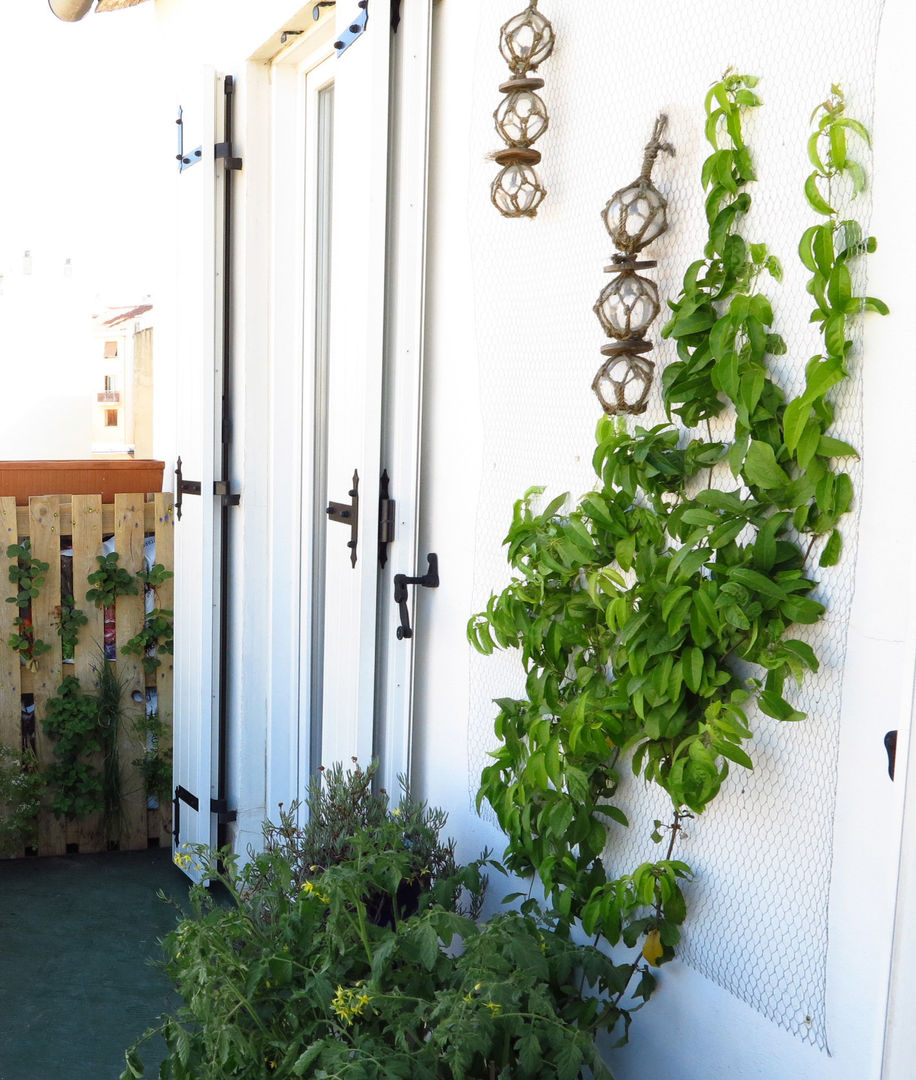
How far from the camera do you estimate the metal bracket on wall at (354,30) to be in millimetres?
2773

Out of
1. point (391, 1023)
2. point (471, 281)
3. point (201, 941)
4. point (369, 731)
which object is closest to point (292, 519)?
point (369, 731)

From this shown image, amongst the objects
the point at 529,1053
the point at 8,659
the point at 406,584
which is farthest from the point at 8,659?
the point at 529,1053

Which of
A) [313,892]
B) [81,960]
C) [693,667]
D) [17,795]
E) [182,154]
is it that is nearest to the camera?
[693,667]

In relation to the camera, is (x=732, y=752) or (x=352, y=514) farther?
(x=352, y=514)

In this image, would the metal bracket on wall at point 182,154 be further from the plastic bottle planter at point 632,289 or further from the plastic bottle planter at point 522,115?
the plastic bottle planter at point 632,289

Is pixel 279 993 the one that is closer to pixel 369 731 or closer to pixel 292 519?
pixel 369 731

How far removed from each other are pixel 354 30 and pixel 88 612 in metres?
2.53

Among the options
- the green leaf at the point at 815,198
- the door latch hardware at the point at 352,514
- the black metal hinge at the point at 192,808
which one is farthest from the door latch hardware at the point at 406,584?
the black metal hinge at the point at 192,808

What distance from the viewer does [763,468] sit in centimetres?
158

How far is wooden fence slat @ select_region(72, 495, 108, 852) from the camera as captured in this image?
4348mm

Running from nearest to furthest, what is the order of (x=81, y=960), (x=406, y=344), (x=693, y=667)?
(x=693, y=667) → (x=406, y=344) → (x=81, y=960)

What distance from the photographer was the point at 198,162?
12.7 feet

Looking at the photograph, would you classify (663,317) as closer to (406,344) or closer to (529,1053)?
(406,344)

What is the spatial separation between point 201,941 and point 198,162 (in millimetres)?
2831
